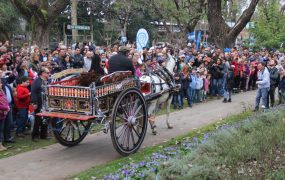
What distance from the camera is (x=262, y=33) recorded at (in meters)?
29.0

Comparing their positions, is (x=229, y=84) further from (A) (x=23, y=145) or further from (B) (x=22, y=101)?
(A) (x=23, y=145)

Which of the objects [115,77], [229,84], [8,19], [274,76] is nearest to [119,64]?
[115,77]

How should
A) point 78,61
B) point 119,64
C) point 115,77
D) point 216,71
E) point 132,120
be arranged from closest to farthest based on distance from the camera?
point 115,77, point 132,120, point 119,64, point 78,61, point 216,71

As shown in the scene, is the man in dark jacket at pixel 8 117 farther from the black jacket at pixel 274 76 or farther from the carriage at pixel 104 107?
the black jacket at pixel 274 76

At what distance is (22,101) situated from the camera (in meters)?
10.6

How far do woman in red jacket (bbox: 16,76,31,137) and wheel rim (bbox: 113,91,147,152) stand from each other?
280 centimetres

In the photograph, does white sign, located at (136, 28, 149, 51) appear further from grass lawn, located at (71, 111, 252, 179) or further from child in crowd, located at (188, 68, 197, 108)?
grass lawn, located at (71, 111, 252, 179)

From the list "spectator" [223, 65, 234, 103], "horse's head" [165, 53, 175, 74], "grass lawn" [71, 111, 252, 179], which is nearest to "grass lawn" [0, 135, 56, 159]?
"grass lawn" [71, 111, 252, 179]

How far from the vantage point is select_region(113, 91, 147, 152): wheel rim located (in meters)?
8.87

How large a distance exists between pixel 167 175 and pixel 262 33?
24.6 metres

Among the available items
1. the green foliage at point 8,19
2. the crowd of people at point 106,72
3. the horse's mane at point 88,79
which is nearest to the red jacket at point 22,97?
the crowd of people at point 106,72

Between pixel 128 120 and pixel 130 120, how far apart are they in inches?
1.8

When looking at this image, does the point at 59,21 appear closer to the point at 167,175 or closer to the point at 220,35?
the point at 220,35

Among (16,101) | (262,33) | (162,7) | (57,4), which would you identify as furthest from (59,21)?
(16,101)
